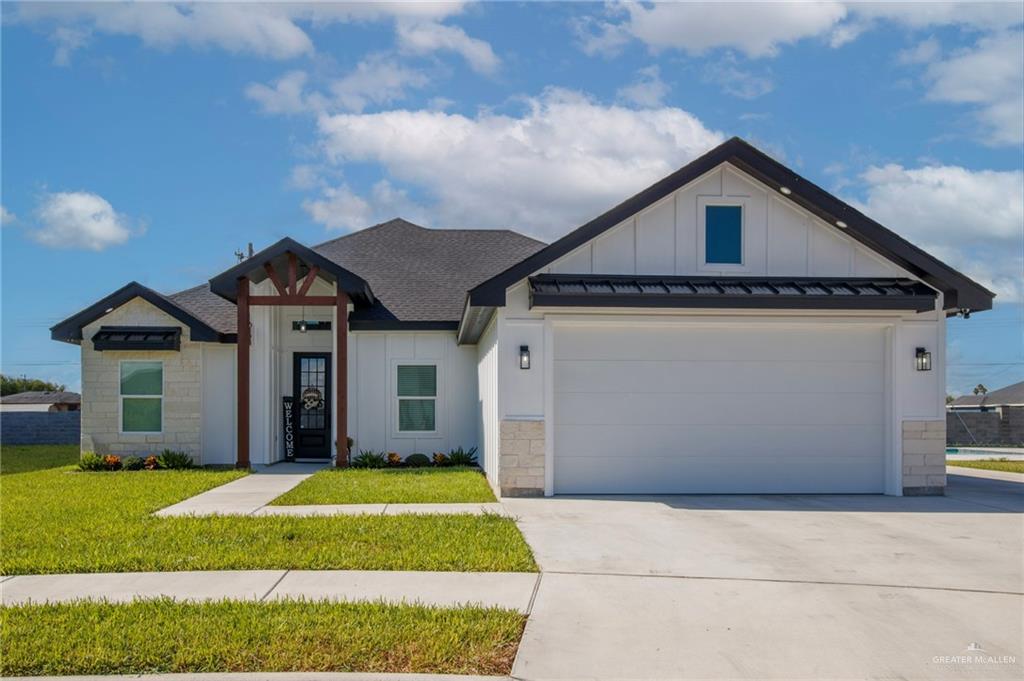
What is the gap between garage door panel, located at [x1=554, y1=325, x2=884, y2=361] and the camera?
11.7 m

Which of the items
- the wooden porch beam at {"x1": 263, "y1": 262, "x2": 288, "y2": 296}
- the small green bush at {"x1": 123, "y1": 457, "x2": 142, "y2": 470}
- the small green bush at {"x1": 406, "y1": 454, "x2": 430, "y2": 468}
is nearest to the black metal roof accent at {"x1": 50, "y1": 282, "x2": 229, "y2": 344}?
the wooden porch beam at {"x1": 263, "y1": 262, "x2": 288, "y2": 296}

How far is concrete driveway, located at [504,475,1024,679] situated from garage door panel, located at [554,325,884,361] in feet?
7.92

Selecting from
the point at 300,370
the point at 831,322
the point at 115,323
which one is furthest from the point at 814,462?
the point at 115,323

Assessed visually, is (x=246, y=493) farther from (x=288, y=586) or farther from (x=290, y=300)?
(x=288, y=586)

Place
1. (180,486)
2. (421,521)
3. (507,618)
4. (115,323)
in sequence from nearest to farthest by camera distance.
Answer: (507,618), (421,521), (180,486), (115,323)

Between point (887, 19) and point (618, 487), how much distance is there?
823cm

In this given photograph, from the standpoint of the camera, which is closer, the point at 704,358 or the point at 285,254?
the point at 704,358

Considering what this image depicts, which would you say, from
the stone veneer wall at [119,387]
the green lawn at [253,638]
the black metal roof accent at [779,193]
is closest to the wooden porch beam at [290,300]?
the stone veneer wall at [119,387]

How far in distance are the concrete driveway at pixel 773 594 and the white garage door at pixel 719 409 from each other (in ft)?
4.52

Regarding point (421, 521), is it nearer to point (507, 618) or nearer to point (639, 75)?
point (507, 618)

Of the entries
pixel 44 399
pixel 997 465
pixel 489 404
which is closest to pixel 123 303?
pixel 489 404

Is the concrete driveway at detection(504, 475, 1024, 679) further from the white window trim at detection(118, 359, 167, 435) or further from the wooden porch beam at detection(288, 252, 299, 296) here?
the white window trim at detection(118, 359, 167, 435)

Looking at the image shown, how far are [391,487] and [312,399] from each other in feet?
20.5

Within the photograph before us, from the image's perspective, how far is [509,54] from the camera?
40.1 ft
